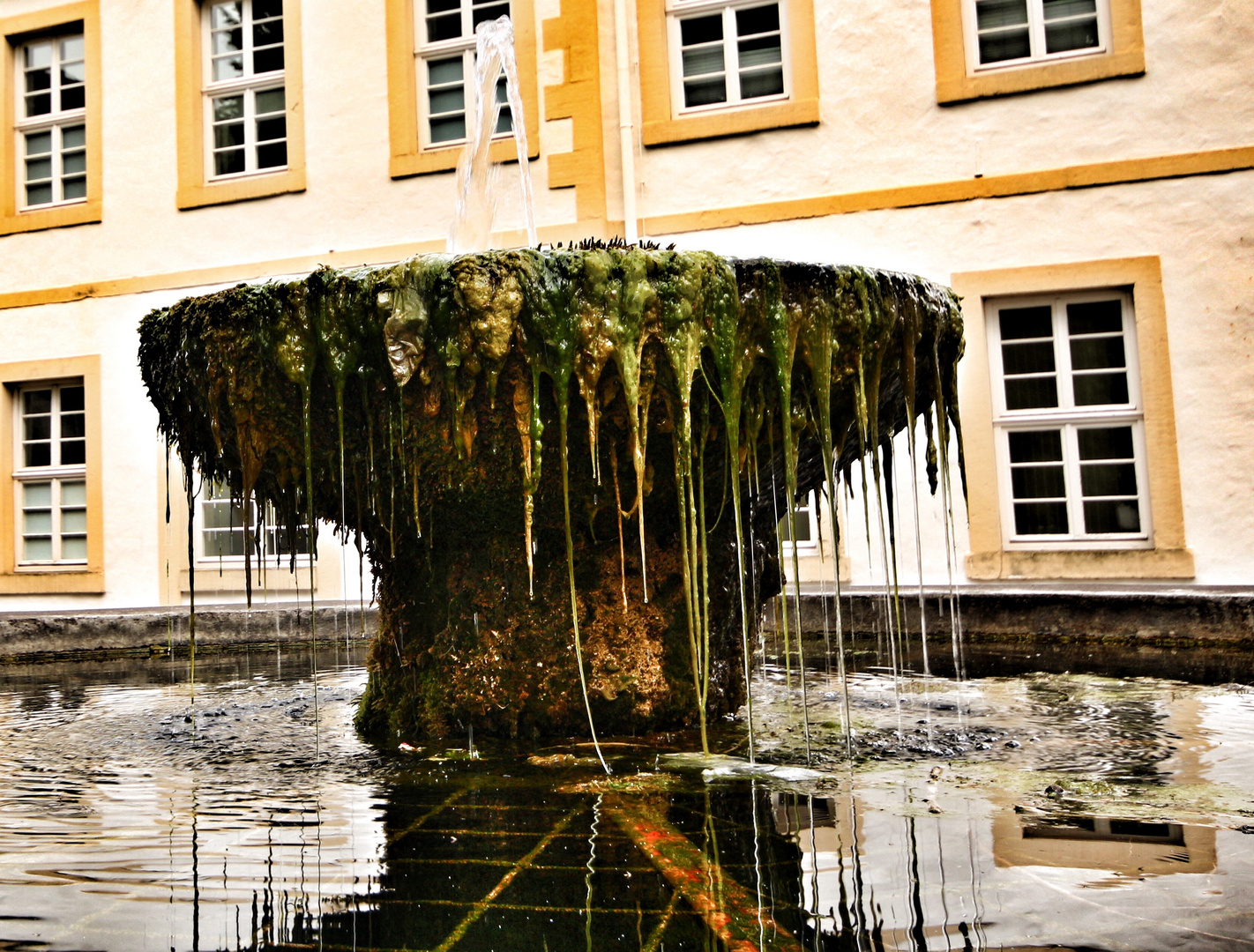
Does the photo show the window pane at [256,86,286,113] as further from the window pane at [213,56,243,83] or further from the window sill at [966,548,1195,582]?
the window sill at [966,548,1195,582]

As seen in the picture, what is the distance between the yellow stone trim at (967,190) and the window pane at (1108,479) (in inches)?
84.9

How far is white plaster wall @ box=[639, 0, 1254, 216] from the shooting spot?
793 centimetres

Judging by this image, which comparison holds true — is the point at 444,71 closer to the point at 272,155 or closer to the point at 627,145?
the point at 272,155

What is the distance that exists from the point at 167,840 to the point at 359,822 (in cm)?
37

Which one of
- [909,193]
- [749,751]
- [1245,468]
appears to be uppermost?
[909,193]

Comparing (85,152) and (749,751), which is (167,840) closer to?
(749,751)

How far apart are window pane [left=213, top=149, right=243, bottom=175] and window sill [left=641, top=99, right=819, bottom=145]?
4.34 m

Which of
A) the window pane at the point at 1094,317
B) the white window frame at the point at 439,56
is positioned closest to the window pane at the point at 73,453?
the white window frame at the point at 439,56

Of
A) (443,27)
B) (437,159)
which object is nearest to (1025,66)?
(437,159)

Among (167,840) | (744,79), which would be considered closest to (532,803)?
(167,840)

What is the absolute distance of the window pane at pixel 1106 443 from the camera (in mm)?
8180

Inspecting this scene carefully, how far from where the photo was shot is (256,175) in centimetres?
1035

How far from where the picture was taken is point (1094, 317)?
27.1 ft

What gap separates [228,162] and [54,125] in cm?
221
